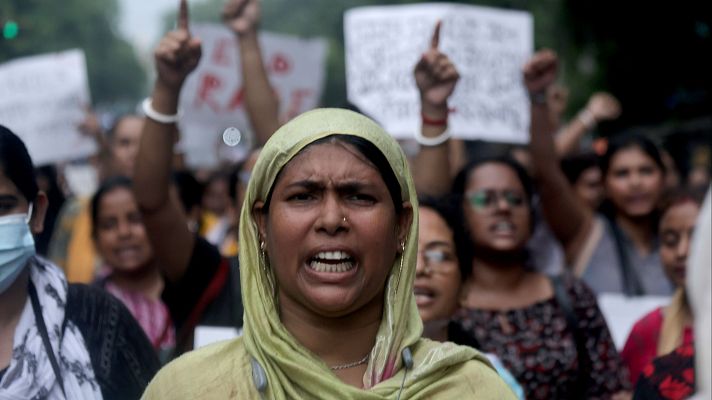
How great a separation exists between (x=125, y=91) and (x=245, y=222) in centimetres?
6894

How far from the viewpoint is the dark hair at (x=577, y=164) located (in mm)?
7605

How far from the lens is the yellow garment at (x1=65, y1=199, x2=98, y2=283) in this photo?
6.98m

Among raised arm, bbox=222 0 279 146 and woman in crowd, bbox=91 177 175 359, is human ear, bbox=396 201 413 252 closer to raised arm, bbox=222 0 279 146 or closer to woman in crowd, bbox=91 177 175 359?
raised arm, bbox=222 0 279 146

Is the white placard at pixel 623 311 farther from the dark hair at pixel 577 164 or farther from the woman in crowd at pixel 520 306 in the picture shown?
the dark hair at pixel 577 164

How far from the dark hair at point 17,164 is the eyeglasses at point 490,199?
2067mm

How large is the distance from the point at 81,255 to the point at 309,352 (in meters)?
4.46

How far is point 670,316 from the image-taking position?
4746mm

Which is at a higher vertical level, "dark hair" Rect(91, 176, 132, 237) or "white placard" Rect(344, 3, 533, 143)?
"white placard" Rect(344, 3, 533, 143)

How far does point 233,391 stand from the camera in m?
A: 2.88

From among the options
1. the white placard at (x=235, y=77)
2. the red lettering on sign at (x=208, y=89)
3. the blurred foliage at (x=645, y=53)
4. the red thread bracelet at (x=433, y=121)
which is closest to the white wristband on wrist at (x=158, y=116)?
the red thread bracelet at (x=433, y=121)

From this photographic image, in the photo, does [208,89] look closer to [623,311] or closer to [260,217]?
[623,311]

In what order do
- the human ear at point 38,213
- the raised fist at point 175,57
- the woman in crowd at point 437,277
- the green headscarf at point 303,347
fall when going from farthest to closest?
the raised fist at point 175,57, the woman in crowd at point 437,277, the human ear at point 38,213, the green headscarf at point 303,347

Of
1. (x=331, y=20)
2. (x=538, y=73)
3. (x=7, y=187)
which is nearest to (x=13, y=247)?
(x=7, y=187)

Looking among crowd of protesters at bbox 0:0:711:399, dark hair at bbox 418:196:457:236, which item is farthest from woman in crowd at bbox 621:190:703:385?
dark hair at bbox 418:196:457:236
